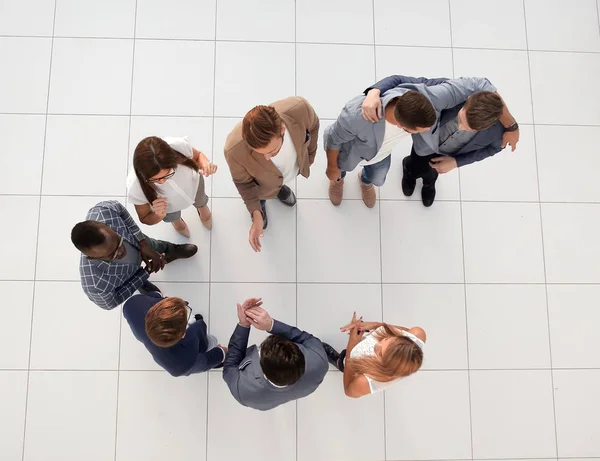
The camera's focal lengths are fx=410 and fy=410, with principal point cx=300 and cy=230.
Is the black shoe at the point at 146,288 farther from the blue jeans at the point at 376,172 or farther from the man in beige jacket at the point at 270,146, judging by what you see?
the blue jeans at the point at 376,172

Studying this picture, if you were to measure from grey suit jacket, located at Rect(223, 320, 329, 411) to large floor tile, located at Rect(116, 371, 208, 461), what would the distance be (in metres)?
0.72

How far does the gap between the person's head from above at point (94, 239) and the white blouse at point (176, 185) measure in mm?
267

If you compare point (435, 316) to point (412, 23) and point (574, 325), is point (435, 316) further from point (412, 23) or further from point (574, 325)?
point (412, 23)

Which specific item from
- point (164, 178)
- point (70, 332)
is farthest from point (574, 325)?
point (70, 332)

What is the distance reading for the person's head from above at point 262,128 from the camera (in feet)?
6.02

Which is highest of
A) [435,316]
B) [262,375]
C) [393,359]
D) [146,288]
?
[146,288]

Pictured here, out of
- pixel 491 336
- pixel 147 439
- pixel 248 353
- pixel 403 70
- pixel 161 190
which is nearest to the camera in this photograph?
pixel 161 190

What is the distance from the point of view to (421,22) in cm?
335

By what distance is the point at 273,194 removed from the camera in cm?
247

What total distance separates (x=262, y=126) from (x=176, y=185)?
0.66m

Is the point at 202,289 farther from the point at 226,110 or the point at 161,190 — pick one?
A: the point at 226,110

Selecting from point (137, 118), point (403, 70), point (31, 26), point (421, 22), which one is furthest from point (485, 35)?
point (31, 26)

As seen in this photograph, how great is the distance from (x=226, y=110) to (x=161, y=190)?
1.23 metres

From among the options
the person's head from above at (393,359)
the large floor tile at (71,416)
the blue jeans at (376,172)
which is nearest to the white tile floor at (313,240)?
the large floor tile at (71,416)
